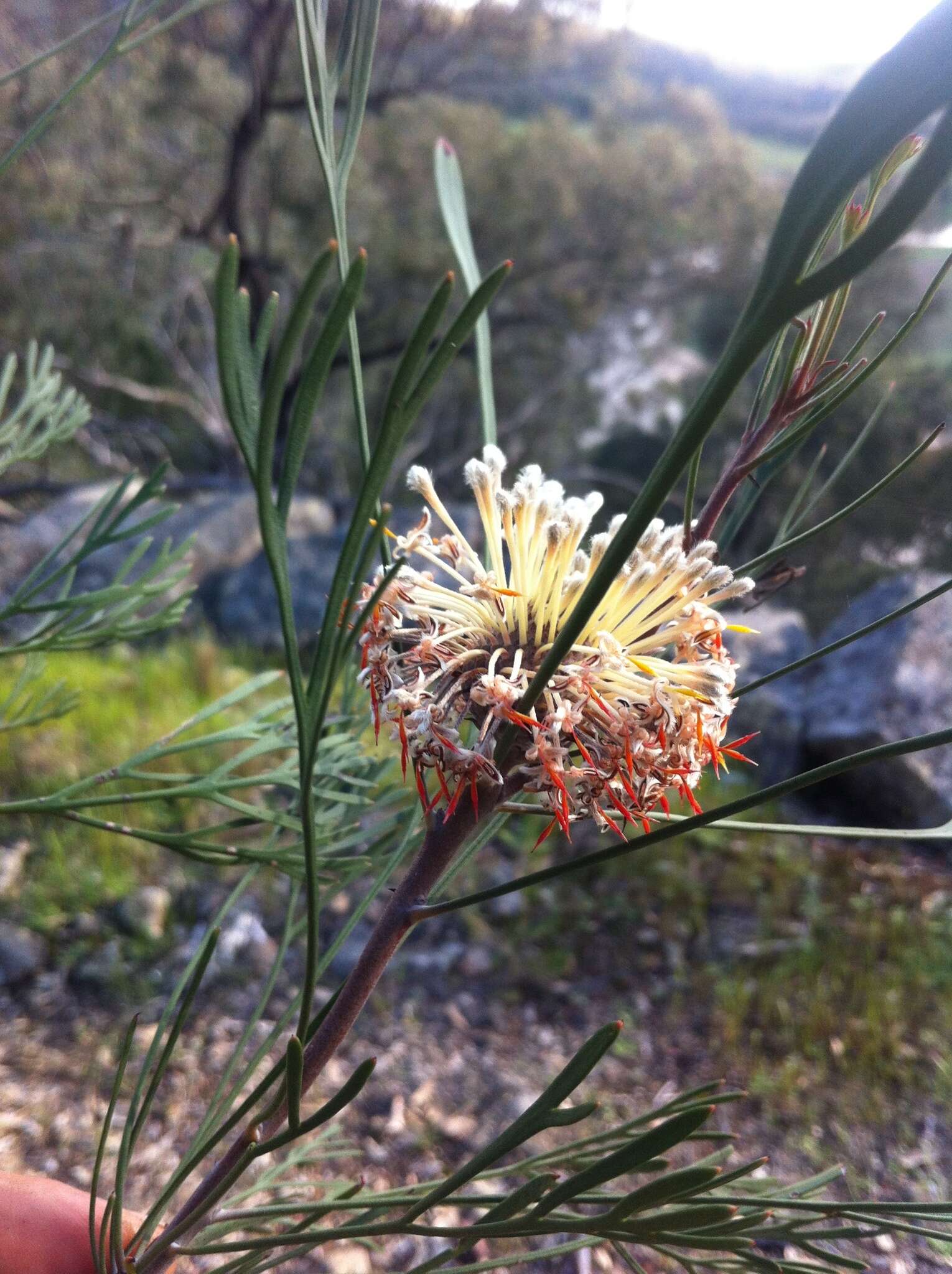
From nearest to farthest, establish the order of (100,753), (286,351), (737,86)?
(286,351) < (100,753) < (737,86)

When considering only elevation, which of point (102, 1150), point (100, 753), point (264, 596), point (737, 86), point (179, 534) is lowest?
point (102, 1150)

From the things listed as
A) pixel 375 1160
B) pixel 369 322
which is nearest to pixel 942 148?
pixel 375 1160

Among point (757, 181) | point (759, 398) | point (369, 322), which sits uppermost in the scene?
point (757, 181)

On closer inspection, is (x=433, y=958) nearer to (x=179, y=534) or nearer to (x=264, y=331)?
(x=264, y=331)

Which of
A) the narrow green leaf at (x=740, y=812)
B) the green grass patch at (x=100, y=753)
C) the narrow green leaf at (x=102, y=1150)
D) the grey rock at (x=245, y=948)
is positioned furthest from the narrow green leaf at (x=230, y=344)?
the grey rock at (x=245, y=948)

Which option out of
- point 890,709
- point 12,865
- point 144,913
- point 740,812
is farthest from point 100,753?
point 890,709

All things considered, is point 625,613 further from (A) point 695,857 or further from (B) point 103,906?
(A) point 695,857
